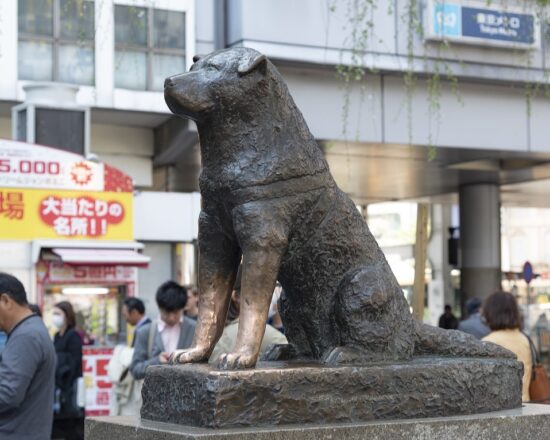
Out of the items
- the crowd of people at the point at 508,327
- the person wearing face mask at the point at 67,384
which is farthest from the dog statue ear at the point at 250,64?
the person wearing face mask at the point at 67,384

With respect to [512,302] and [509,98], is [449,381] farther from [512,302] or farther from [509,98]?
[509,98]

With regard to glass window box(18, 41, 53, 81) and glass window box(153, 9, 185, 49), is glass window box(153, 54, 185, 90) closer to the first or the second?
glass window box(153, 9, 185, 49)

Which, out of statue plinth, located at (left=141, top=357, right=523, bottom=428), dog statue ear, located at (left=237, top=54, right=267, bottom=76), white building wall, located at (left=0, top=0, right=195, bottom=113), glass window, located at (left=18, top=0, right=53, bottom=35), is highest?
glass window, located at (left=18, top=0, right=53, bottom=35)

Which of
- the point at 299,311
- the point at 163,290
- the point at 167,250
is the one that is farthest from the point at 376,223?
the point at 299,311

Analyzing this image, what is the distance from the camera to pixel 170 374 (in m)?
3.46

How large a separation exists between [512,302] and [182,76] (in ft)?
13.6

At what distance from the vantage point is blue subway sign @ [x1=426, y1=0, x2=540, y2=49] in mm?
14430

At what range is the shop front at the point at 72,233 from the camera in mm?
13312

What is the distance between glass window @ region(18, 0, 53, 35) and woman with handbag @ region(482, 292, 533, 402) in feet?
33.2

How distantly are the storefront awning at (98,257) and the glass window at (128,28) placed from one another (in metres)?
3.49

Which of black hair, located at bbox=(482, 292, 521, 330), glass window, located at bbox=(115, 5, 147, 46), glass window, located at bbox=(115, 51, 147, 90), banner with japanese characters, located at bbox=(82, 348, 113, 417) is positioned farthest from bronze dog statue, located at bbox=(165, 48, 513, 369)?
glass window, located at bbox=(115, 51, 147, 90)

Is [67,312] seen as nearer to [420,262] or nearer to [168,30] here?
[420,262]

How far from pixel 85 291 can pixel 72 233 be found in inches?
29.3

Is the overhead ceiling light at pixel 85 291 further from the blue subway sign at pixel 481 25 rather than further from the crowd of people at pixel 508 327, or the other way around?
the crowd of people at pixel 508 327
